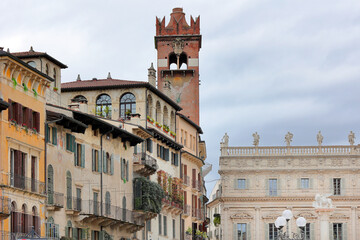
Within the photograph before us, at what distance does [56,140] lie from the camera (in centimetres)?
4844

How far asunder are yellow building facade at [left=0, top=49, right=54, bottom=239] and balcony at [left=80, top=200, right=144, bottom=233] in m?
7.67

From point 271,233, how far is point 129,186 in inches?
1988

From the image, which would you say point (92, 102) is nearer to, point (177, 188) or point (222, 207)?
point (177, 188)

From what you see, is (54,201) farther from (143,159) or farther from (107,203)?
(143,159)

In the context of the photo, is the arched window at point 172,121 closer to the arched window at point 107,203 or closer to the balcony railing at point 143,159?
the balcony railing at point 143,159

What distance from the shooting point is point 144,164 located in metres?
64.9

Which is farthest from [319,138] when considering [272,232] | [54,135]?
[54,135]

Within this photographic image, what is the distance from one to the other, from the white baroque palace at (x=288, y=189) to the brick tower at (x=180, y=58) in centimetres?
1453

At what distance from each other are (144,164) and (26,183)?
73.4 ft

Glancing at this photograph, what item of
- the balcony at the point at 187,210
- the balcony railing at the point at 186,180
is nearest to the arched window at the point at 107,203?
the balcony at the point at 187,210

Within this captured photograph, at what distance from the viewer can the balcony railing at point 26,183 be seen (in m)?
41.6

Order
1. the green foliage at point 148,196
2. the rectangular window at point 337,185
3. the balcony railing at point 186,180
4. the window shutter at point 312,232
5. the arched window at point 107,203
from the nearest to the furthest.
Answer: the arched window at point 107,203, the green foliage at point 148,196, the balcony railing at point 186,180, the window shutter at point 312,232, the rectangular window at point 337,185

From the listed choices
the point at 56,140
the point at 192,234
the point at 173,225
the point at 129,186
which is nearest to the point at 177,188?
the point at 173,225

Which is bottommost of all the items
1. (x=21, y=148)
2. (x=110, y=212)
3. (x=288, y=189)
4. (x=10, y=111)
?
(x=110, y=212)
